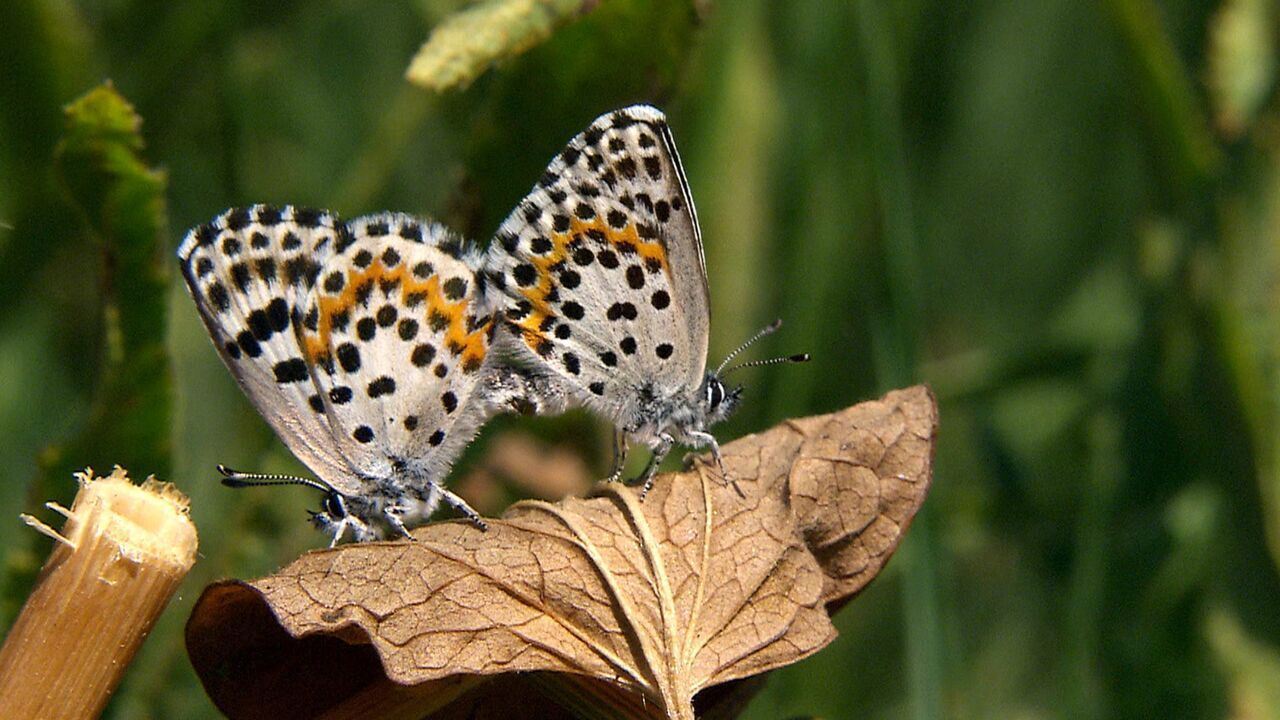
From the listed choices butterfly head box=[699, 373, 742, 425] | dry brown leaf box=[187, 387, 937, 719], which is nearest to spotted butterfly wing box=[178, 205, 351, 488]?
dry brown leaf box=[187, 387, 937, 719]

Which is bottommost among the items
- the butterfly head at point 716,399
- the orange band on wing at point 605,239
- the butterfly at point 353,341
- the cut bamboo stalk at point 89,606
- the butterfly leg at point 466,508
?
Result: the cut bamboo stalk at point 89,606

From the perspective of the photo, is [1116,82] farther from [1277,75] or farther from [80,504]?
[80,504]

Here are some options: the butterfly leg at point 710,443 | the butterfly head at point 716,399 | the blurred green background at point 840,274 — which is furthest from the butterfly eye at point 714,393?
the blurred green background at point 840,274

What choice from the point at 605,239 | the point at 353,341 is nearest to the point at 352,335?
the point at 353,341

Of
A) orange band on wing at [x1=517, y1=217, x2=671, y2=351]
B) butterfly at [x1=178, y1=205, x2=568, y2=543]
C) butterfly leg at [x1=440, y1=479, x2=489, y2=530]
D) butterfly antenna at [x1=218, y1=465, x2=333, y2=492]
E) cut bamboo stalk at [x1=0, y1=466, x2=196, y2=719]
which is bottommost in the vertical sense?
cut bamboo stalk at [x1=0, y1=466, x2=196, y2=719]

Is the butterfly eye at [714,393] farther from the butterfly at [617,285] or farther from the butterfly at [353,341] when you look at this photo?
the butterfly at [353,341]


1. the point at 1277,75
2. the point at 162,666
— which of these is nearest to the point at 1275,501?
the point at 1277,75

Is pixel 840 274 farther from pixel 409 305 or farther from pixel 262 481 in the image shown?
pixel 262 481

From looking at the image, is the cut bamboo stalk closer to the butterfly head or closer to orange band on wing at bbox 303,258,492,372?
orange band on wing at bbox 303,258,492,372
